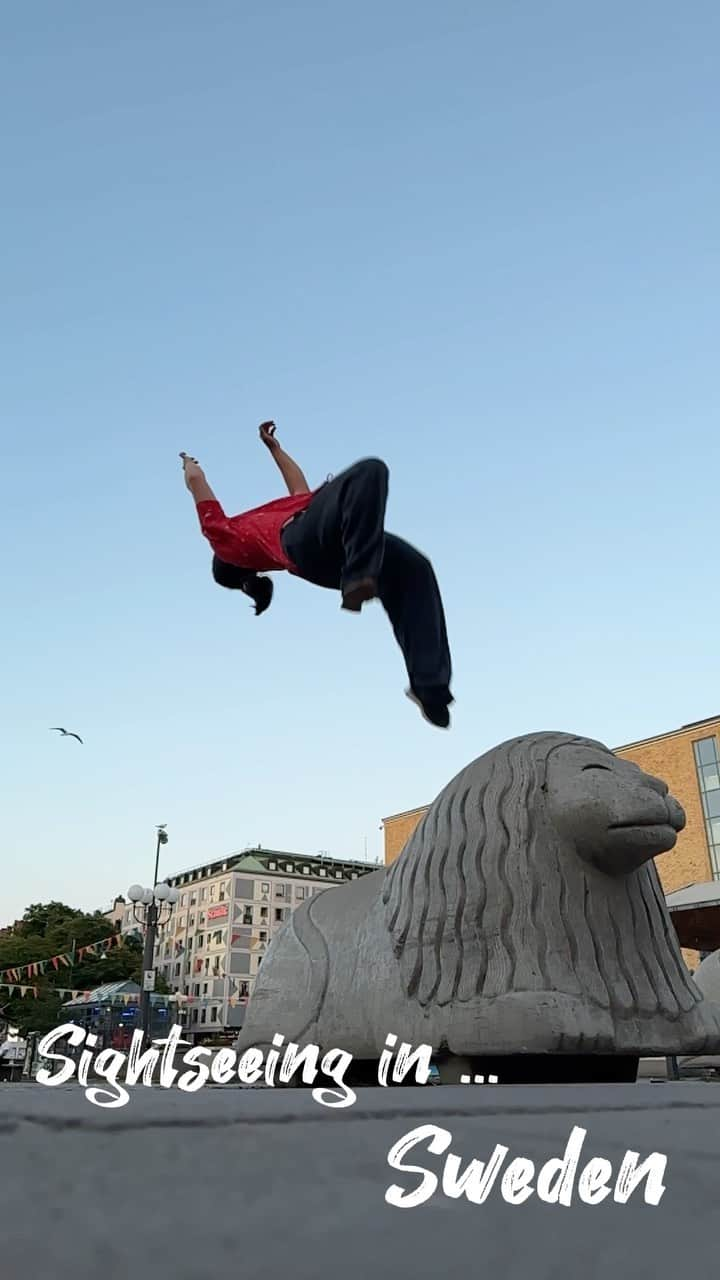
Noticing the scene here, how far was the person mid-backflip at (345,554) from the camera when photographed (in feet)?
13.3

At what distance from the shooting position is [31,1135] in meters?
1.16

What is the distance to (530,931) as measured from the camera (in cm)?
432

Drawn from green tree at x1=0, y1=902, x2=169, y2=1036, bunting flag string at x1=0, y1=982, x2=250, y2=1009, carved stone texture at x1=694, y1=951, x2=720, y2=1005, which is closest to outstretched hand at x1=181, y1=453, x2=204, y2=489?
carved stone texture at x1=694, y1=951, x2=720, y2=1005

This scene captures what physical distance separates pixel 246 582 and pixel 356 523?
134cm

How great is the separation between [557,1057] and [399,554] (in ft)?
7.66

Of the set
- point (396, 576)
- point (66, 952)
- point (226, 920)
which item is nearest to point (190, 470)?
point (396, 576)

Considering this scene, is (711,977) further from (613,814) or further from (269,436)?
(269,436)

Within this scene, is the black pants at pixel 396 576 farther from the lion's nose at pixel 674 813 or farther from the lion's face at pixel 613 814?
the lion's nose at pixel 674 813

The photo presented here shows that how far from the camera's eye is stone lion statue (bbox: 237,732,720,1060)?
4.17 m

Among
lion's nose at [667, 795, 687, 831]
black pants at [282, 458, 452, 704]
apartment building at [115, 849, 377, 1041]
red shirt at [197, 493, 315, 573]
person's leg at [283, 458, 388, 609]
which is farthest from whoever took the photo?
apartment building at [115, 849, 377, 1041]

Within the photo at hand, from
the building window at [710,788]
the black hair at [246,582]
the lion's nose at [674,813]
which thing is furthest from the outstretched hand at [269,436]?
the building window at [710,788]

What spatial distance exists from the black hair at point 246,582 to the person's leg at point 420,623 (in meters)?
0.83

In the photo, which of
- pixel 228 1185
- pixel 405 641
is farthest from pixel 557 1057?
pixel 228 1185

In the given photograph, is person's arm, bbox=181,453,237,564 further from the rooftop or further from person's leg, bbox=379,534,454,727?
the rooftop
